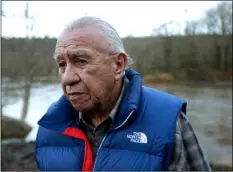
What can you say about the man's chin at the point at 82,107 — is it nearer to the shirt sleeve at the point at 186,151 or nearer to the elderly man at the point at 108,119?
the elderly man at the point at 108,119

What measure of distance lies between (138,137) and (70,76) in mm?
356

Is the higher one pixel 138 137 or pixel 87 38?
pixel 87 38

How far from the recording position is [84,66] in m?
1.15

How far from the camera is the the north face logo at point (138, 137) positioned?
1170 mm

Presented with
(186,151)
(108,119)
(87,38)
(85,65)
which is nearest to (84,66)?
(85,65)

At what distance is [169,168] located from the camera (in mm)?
1164

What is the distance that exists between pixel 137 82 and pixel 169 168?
38 cm

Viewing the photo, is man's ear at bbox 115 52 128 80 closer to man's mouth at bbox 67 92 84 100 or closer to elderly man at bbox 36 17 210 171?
elderly man at bbox 36 17 210 171

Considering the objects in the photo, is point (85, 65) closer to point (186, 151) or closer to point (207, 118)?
point (186, 151)

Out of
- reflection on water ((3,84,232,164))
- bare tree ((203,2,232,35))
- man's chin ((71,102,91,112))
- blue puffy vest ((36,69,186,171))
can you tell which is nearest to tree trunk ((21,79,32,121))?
reflection on water ((3,84,232,164))

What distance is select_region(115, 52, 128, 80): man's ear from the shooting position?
1.20 metres

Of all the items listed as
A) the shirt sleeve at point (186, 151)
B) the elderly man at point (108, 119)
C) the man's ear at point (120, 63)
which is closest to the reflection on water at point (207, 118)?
the shirt sleeve at point (186, 151)

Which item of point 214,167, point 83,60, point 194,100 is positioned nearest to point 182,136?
point 83,60

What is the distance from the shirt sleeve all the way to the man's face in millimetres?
350
